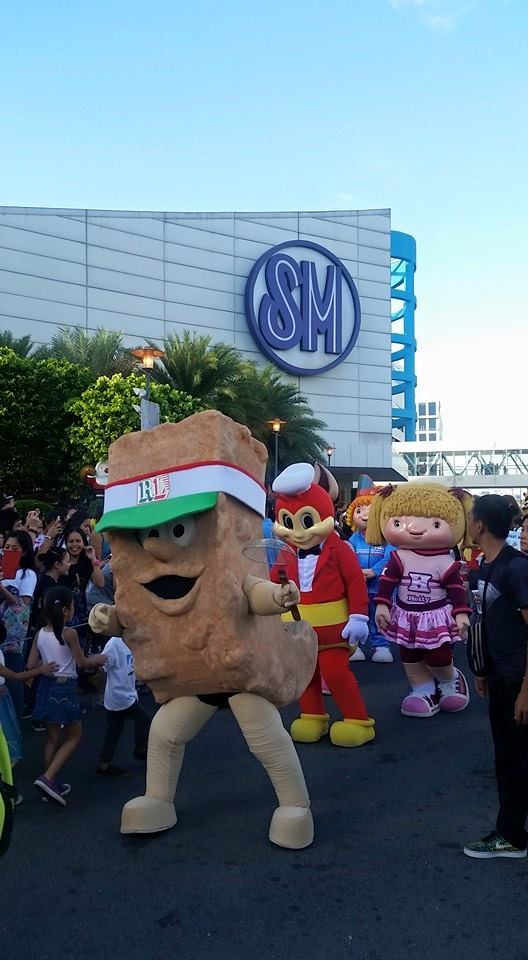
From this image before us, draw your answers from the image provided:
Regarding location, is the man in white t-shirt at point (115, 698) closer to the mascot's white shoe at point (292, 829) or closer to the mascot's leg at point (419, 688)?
the mascot's white shoe at point (292, 829)

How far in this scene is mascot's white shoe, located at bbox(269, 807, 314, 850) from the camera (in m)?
3.55

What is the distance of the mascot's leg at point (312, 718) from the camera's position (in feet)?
16.8

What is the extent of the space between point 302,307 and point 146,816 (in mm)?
32552

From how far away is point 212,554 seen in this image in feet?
11.3

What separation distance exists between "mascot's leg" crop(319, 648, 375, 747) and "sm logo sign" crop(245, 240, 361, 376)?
96.9ft

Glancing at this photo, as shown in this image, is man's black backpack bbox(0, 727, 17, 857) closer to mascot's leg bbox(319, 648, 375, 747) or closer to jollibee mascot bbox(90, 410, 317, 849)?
jollibee mascot bbox(90, 410, 317, 849)

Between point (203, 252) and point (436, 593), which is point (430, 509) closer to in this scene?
point (436, 593)

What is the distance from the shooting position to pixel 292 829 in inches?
140

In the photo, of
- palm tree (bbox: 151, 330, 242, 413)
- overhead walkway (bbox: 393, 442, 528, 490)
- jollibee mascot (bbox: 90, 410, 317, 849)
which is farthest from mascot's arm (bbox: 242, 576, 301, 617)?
overhead walkway (bbox: 393, 442, 528, 490)

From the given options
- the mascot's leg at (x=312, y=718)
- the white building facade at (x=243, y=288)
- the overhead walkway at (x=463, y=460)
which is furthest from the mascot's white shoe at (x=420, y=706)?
the overhead walkway at (x=463, y=460)

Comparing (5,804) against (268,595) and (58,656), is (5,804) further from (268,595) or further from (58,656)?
(58,656)

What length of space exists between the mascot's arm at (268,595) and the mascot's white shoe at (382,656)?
15.4 ft

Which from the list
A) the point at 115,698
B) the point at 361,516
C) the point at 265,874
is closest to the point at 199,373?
the point at 361,516

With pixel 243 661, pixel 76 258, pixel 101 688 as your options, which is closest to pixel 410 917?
pixel 243 661
